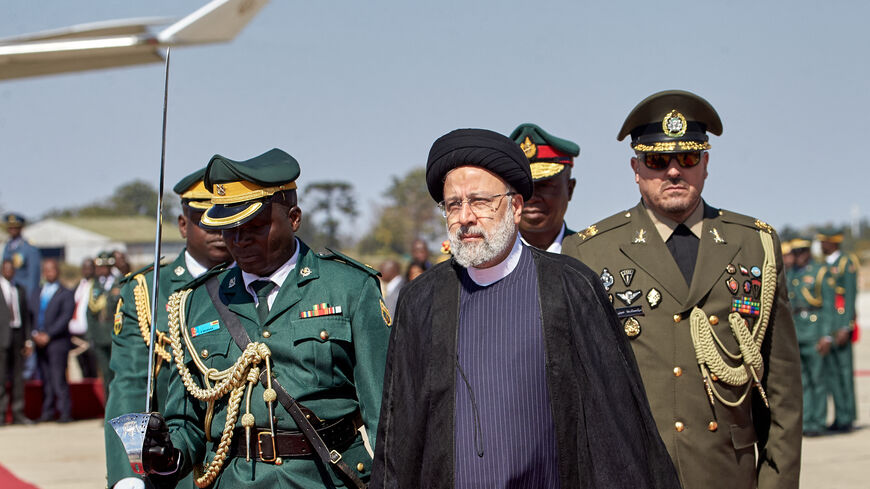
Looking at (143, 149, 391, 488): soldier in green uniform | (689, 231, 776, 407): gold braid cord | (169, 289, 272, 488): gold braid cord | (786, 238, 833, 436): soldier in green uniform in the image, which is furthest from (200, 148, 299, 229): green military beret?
(786, 238, 833, 436): soldier in green uniform

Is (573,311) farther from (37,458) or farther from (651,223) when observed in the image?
(37,458)

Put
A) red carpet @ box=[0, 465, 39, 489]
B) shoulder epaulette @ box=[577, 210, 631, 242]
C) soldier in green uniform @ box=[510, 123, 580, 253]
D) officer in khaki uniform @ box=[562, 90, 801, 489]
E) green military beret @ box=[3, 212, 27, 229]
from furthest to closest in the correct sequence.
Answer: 1. green military beret @ box=[3, 212, 27, 229]
2. red carpet @ box=[0, 465, 39, 489]
3. soldier in green uniform @ box=[510, 123, 580, 253]
4. shoulder epaulette @ box=[577, 210, 631, 242]
5. officer in khaki uniform @ box=[562, 90, 801, 489]

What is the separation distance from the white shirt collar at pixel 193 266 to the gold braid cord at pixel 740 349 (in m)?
2.63

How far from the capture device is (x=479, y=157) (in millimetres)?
3375

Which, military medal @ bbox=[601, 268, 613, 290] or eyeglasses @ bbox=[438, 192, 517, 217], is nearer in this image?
eyeglasses @ bbox=[438, 192, 517, 217]

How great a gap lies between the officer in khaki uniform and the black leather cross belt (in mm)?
1248

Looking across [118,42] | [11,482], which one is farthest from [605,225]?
[11,482]

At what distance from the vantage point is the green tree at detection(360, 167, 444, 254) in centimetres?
7581

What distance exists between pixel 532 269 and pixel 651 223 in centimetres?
119

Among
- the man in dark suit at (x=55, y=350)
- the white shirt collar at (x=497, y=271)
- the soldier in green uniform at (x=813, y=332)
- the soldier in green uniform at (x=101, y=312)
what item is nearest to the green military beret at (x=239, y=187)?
the white shirt collar at (x=497, y=271)

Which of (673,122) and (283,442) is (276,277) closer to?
(283,442)

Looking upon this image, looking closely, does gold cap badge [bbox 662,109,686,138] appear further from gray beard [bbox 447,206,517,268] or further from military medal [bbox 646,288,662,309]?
gray beard [bbox 447,206,517,268]

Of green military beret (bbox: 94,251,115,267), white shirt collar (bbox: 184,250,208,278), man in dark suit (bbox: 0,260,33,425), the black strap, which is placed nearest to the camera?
the black strap

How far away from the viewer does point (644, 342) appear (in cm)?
420
